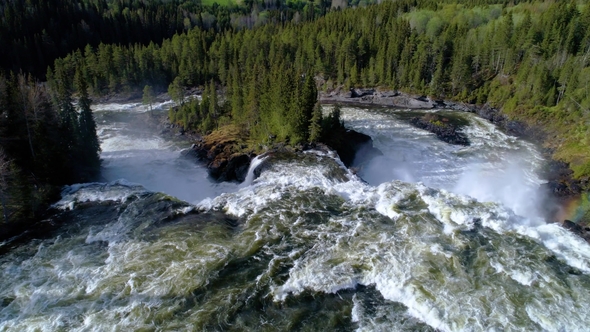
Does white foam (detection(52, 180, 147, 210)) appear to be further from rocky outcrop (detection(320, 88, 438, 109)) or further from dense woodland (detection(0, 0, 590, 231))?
rocky outcrop (detection(320, 88, 438, 109))

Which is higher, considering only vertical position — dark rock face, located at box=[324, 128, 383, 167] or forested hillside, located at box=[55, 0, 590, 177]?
forested hillside, located at box=[55, 0, 590, 177]

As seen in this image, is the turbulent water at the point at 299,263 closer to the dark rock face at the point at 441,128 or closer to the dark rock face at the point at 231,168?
the dark rock face at the point at 231,168

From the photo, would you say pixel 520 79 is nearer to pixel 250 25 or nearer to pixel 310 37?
pixel 310 37

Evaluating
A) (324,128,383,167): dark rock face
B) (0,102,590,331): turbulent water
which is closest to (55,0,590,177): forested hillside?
(324,128,383,167): dark rock face

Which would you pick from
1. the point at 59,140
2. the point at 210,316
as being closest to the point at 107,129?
the point at 59,140

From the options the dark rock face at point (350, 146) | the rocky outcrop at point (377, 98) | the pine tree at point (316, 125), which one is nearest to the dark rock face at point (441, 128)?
the rocky outcrop at point (377, 98)
